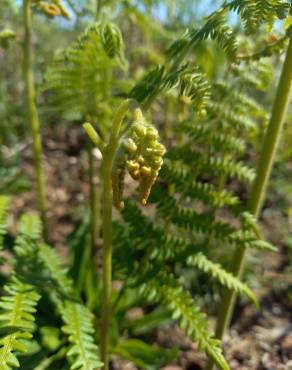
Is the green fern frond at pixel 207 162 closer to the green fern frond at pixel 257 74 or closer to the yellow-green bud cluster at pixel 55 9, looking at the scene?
the green fern frond at pixel 257 74

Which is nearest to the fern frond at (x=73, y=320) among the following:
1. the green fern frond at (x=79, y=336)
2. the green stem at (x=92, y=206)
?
the green fern frond at (x=79, y=336)

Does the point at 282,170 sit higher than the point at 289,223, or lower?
higher

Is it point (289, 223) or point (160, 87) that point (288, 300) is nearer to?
point (289, 223)

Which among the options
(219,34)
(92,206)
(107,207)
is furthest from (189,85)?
(92,206)

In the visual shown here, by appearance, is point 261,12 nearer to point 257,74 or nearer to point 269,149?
point 269,149

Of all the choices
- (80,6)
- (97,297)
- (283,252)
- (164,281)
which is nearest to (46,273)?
(97,297)
